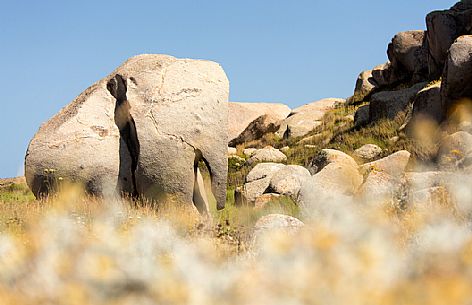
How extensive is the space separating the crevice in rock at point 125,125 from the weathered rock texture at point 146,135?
2 centimetres

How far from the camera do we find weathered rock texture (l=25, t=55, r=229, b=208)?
12.3 m

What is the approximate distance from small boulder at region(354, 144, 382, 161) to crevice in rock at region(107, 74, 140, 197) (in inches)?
426

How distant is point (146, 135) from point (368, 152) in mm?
11897

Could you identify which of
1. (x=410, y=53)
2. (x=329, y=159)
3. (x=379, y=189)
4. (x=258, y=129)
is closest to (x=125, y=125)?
(x=379, y=189)

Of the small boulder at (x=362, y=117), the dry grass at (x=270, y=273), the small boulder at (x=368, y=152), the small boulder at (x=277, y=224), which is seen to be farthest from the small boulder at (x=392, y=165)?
the small boulder at (x=362, y=117)

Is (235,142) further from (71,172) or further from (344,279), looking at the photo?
(344,279)

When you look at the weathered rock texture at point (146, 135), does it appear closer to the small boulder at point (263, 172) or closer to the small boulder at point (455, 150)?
the small boulder at point (455, 150)

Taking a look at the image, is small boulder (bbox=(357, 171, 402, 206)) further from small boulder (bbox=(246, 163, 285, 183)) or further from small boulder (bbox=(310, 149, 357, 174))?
small boulder (bbox=(246, 163, 285, 183))

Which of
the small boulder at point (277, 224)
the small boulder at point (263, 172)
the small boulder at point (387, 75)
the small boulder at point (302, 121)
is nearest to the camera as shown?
the small boulder at point (277, 224)

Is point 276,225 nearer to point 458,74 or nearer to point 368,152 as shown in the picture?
point 458,74

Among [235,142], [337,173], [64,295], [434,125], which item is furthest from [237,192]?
[235,142]

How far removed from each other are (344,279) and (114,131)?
416 inches

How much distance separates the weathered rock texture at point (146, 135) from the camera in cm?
1234

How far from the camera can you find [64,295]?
11.9ft
